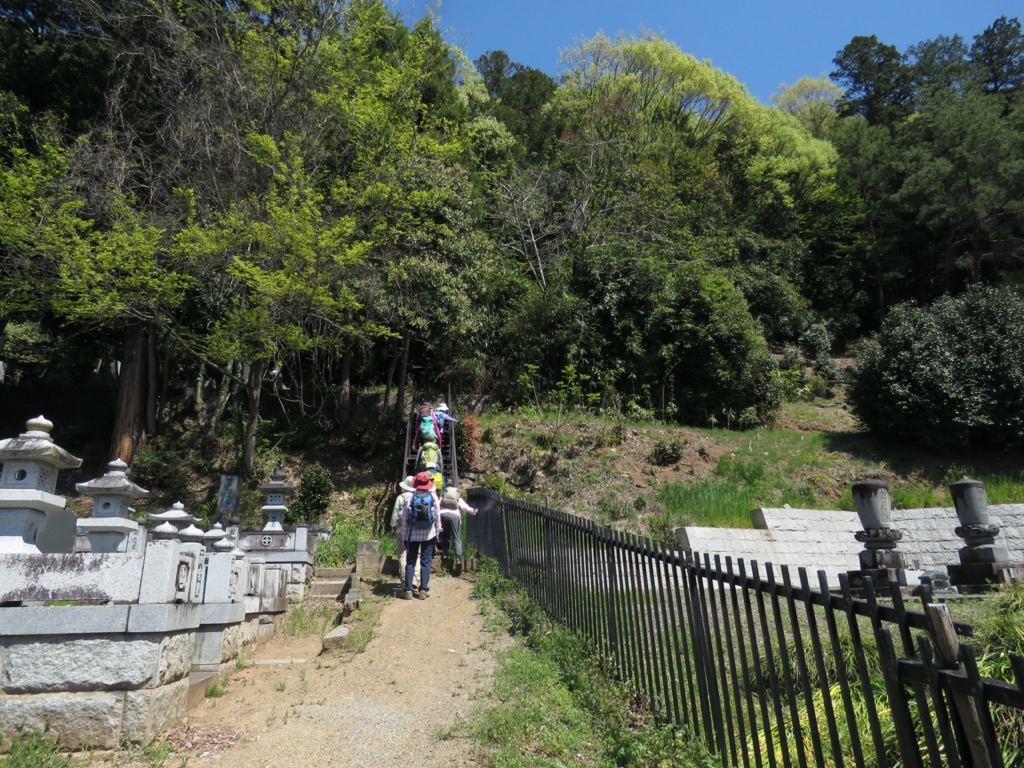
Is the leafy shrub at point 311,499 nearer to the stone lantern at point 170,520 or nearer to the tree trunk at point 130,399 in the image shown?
the tree trunk at point 130,399

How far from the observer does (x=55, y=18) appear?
16.2m

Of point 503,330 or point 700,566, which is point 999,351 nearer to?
point 503,330

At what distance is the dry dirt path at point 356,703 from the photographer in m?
4.40

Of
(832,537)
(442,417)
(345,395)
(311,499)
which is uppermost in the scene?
(345,395)

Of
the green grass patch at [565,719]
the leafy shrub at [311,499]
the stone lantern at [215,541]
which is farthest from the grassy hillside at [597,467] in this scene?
the green grass patch at [565,719]

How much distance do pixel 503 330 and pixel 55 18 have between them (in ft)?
45.8

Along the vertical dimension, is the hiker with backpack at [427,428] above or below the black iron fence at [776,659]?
above

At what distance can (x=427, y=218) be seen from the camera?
18.3 meters

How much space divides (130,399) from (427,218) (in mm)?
8971

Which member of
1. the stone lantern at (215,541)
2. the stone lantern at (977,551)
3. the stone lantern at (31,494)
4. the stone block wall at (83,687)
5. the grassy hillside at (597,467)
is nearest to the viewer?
the stone block wall at (83,687)

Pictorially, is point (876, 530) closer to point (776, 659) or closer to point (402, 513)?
point (776, 659)

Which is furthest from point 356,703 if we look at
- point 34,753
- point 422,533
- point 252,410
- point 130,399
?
point 130,399

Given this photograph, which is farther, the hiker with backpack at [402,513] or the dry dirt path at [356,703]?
the hiker with backpack at [402,513]

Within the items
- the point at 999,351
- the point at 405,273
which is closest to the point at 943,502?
the point at 999,351
